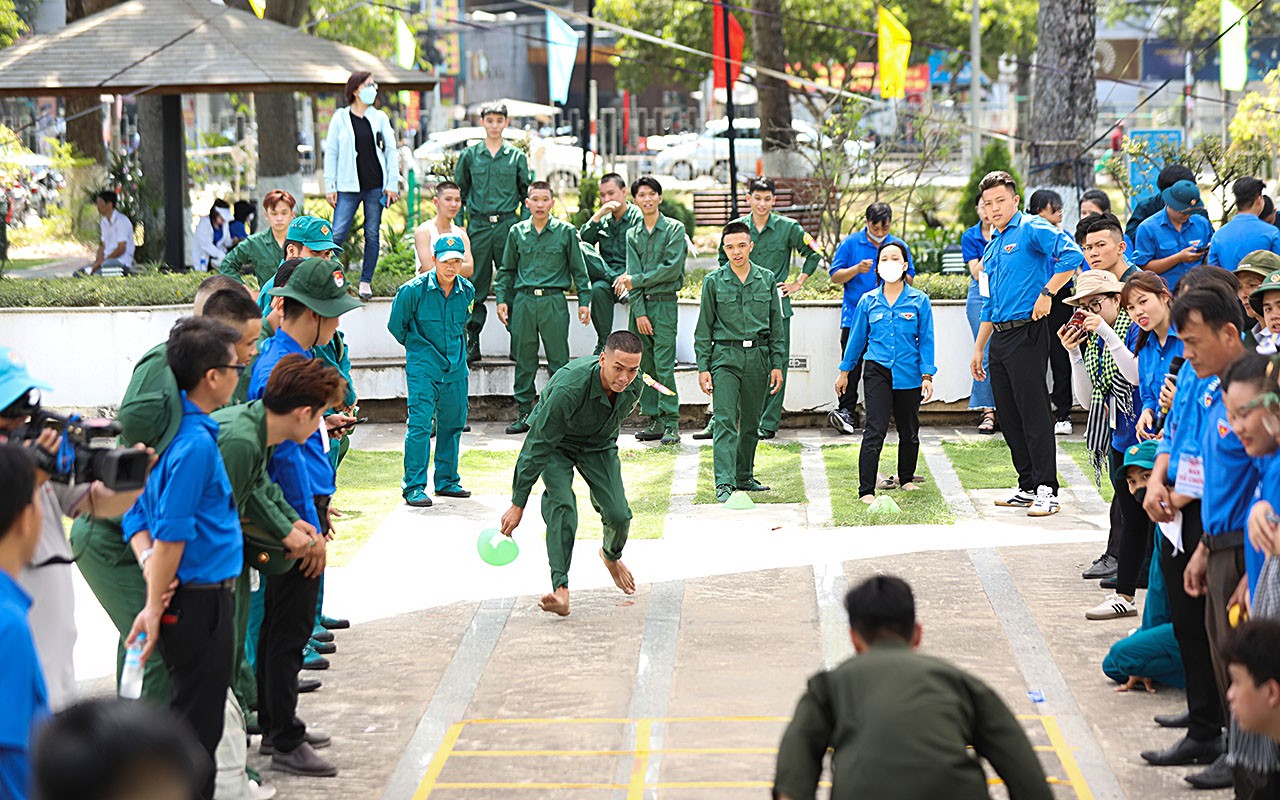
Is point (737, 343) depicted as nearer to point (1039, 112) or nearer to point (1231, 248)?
point (1231, 248)

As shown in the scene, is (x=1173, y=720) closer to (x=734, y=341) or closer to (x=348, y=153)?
(x=734, y=341)

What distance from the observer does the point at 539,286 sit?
13516mm

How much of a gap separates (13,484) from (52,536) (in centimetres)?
124

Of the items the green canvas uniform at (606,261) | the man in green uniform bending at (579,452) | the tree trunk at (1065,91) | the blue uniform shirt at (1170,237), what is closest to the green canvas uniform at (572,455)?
the man in green uniform bending at (579,452)

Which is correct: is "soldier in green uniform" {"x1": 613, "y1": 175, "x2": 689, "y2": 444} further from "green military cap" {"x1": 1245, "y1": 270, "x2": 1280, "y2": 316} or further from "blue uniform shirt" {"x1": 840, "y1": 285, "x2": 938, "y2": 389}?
"green military cap" {"x1": 1245, "y1": 270, "x2": 1280, "y2": 316}

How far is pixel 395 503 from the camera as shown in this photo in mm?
11281

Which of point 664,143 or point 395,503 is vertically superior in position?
point 664,143

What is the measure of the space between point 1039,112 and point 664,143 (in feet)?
79.1

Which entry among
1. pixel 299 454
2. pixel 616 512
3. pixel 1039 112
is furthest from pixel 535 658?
pixel 1039 112

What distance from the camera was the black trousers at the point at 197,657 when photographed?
5258 millimetres

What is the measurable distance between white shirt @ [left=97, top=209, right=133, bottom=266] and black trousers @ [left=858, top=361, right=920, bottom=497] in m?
10.1

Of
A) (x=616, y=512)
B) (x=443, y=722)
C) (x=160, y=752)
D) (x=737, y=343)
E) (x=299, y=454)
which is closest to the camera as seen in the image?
(x=160, y=752)

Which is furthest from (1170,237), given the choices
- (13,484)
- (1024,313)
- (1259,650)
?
(13,484)

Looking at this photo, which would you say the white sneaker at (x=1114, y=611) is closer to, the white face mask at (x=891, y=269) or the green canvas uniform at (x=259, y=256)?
the white face mask at (x=891, y=269)
